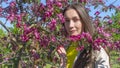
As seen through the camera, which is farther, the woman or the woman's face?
the woman's face

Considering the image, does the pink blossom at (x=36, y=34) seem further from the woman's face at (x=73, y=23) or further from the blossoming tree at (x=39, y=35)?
the woman's face at (x=73, y=23)

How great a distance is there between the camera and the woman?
100 inches

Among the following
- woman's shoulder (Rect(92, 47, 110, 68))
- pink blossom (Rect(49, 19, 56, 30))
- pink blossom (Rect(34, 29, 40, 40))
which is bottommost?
woman's shoulder (Rect(92, 47, 110, 68))

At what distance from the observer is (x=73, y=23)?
283 centimetres

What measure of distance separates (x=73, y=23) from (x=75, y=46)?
0.86 feet

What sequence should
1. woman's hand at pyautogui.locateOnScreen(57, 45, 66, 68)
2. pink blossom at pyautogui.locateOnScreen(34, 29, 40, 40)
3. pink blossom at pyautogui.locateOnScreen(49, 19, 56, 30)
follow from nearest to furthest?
woman's hand at pyautogui.locateOnScreen(57, 45, 66, 68), pink blossom at pyautogui.locateOnScreen(34, 29, 40, 40), pink blossom at pyautogui.locateOnScreen(49, 19, 56, 30)

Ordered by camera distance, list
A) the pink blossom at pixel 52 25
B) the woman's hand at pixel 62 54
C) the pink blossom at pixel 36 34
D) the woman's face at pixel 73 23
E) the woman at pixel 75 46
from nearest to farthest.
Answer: the woman at pixel 75 46, the woman's face at pixel 73 23, the woman's hand at pixel 62 54, the pink blossom at pixel 36 34, the pink blossom at pixel 52 25

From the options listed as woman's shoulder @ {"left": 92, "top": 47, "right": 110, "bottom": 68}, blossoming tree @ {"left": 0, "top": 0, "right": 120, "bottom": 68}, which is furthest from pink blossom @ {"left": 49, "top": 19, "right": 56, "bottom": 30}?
woman's shoulder @ {"left": 92, "top": 47, "right": 110, "bottom": 68}

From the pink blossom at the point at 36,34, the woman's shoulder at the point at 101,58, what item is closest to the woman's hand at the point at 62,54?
the pink blossom at the point at 36,34

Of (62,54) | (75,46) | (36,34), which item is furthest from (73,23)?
(36,34)

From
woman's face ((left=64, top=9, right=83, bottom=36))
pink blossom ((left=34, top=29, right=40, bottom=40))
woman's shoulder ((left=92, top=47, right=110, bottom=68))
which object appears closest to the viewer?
woman's shoulder ((left=92, top=47, right=110, bottom=68))

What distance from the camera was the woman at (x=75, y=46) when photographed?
2.54 m

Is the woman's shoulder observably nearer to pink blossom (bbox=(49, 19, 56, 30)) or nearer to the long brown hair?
the long brown hair

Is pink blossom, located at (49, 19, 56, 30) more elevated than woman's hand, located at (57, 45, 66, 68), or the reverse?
pink blossom, located at (49, 19, 56, 30)
